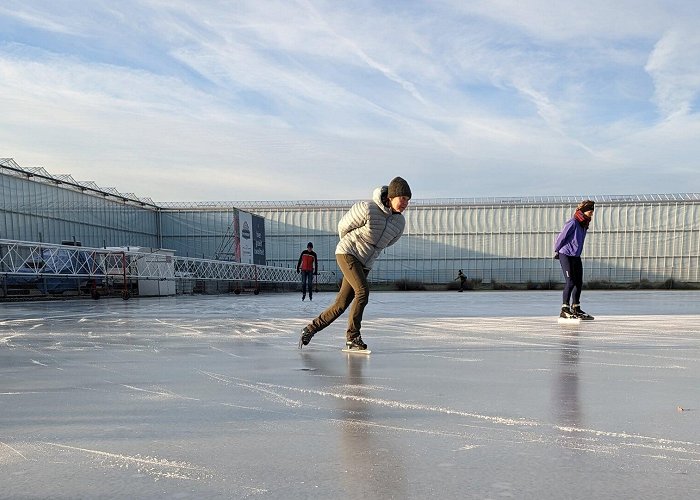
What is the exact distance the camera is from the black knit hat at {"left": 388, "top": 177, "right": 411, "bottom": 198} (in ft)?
17.0

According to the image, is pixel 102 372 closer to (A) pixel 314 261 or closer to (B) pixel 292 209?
(A) pixel 314 261

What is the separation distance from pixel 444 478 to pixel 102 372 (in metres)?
2.98

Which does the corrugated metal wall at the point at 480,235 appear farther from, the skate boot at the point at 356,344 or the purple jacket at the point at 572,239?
the skate boot at the point at 356,344

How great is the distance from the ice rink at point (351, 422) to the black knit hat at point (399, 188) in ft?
4.36

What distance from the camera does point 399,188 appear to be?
5172 mm

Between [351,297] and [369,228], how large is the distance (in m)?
0.67

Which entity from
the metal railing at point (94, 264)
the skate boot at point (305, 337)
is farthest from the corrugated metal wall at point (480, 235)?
the skate boot at point (305, 337)

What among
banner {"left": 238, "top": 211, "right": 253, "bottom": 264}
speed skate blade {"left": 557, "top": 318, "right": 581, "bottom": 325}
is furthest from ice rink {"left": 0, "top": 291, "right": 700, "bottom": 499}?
banner {"left": 238, "top": 211, "right": 253, "bottom": 264}

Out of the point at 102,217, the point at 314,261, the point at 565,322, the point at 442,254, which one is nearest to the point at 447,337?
the point at 565,322

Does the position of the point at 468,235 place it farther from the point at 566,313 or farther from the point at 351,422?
the point at 351,422

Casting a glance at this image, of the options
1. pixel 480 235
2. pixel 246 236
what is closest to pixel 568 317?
pixel 246 236

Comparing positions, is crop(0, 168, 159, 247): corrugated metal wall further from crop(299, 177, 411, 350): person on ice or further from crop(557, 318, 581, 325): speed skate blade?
crop(299, 177, 411, 350): person on ice

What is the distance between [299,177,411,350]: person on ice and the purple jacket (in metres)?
4.12

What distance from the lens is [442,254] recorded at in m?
43.8
